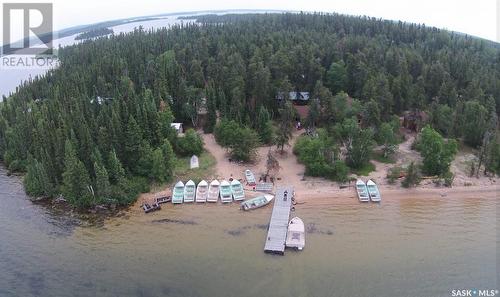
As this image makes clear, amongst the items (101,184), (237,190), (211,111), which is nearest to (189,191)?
(237,190)

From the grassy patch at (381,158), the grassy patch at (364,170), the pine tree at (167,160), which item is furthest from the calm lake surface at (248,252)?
the grassy patch at (381,158)

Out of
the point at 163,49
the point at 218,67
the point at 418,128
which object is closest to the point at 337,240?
the point at 418,128

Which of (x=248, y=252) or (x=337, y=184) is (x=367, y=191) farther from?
(x=248, y=252)

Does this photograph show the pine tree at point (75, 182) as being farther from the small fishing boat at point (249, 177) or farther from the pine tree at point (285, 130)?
the pine tree at point (285, 130)

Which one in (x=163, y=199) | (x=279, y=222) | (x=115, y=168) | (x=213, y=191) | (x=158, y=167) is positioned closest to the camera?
(x=279, y=222)

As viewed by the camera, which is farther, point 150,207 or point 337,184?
point 337,184

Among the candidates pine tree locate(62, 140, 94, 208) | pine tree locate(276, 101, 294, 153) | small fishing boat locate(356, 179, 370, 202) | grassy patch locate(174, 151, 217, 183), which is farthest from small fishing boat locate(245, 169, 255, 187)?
pine tree locate(62, 140, 94, 208)
